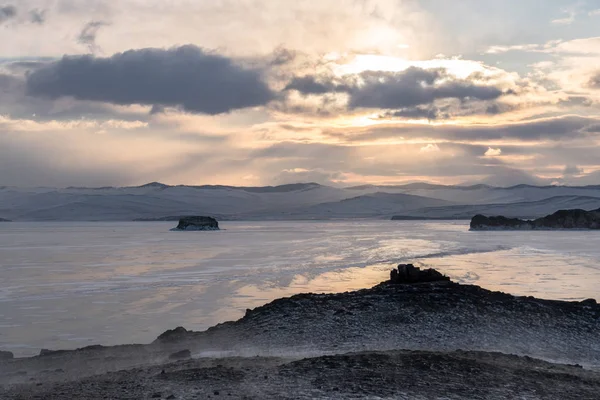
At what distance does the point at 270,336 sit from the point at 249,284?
1281 centimetres

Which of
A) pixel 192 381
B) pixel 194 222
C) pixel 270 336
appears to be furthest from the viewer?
pixel 194 222

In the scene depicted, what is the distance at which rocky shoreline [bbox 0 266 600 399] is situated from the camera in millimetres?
9984

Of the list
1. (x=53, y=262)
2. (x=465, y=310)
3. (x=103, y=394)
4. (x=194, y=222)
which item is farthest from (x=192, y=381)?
(x=194, y=222)

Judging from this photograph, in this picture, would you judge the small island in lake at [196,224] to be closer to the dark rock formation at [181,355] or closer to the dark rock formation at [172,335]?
the dark rock formation at [172,335]

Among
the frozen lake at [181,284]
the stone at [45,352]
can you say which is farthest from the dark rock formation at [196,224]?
the stone at [45,352]

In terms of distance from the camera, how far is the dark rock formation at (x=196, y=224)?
125m

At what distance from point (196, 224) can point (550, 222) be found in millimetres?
65042

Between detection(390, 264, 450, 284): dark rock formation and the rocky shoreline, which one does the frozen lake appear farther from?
detection(390, 264, 450, 284): dark rock formation

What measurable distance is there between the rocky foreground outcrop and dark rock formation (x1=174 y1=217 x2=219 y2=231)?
4952 centimetres

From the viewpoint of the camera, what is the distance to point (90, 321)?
18.5 meters

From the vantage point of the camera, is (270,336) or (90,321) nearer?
(270,336)

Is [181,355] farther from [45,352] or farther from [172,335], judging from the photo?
[45,352]

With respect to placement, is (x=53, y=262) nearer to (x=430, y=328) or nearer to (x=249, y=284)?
(x=249, y=284)

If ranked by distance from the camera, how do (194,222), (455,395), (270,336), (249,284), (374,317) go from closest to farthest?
(455,395) → (270,336) → (374,317) → (249,284) → (194,222)
